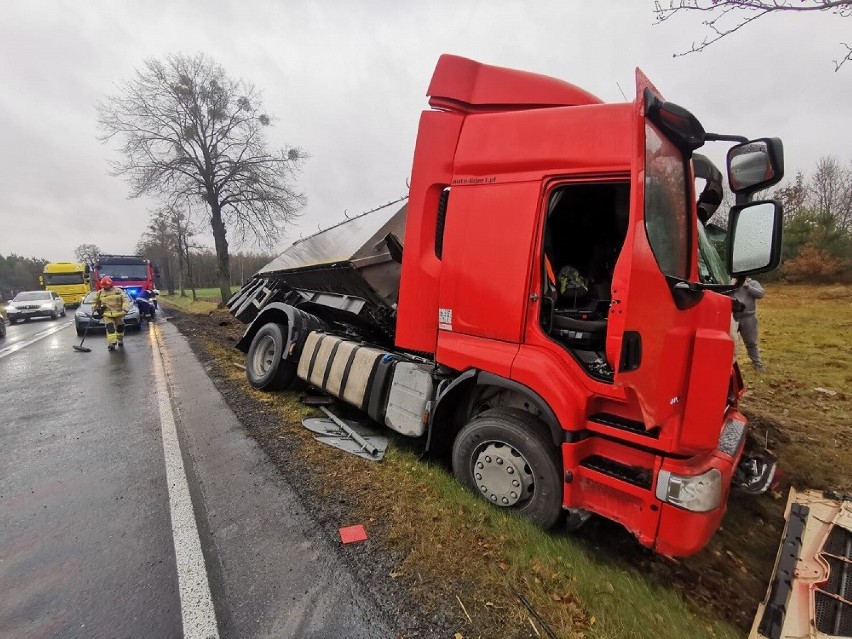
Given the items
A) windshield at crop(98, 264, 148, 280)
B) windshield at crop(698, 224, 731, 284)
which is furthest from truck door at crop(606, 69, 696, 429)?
windshield at crop(98, 264, 148, 280)

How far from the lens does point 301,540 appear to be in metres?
2.69

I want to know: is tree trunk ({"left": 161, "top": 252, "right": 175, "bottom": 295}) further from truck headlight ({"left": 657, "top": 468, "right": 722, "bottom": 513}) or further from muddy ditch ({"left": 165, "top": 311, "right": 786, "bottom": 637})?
truck headlight ({"left": 657, "top": 468, "right": 722, "bottom": 513})

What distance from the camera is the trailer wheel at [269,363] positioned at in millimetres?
5570

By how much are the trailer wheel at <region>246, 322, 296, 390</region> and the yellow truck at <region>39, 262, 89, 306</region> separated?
1078 inches

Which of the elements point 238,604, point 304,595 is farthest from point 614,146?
point 238,604

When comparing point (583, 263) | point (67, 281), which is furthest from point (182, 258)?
point (583, 263)

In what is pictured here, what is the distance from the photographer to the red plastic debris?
8.80ft

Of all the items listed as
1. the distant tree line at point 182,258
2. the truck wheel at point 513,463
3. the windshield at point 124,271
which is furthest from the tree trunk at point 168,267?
the truck wheel at point 513,463

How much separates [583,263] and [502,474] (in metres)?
1.65

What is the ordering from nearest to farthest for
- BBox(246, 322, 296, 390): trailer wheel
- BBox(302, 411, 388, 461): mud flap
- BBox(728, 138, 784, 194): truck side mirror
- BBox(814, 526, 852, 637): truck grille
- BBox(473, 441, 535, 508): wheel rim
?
BBox(814, 526, 852, 637): truck grille
BBox(728, 138, 784, 194): truck side mirror
BBox(473, 441, 535, 508): wheel rim
BBox(302, 411, 388, 461): mud flap
BBox(246, 322, 296, 390): trailer wheel

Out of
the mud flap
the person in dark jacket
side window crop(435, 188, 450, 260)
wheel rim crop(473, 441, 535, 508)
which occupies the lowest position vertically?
the mud flap

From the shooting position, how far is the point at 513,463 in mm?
2818

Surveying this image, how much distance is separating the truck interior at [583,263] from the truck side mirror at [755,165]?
52cm

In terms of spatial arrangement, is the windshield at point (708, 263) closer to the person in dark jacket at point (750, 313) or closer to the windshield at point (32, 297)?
the person in dark jacket at point (750, 313)
